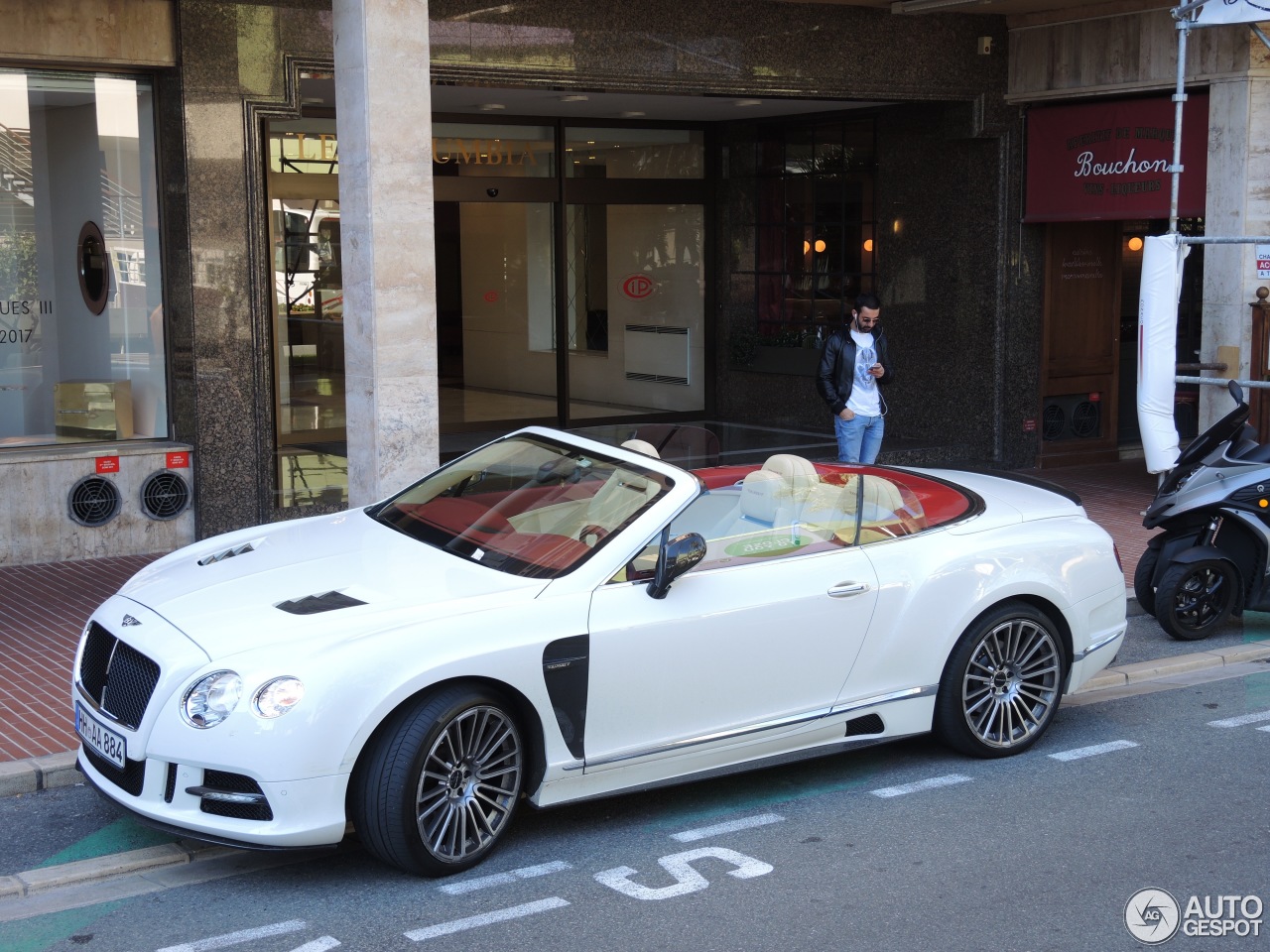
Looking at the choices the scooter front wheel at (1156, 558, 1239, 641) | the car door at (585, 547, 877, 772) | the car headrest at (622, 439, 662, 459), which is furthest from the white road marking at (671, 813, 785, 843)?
the scooter front wheel at (1156, 558, 1239, 641)

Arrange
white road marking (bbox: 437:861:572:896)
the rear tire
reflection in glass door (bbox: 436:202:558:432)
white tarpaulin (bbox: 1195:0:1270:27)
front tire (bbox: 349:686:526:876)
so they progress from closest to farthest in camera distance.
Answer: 1. front tire (bbox: 349:686:526:876)
2. white road marking (bbox: 437:861:572:896)
3. the rear tire
4. white tarpaulin (bbox: 1195:0:1270:27)
5. reflection in glass door (bbox: 436:202:558:432)

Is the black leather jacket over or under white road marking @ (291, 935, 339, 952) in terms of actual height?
over

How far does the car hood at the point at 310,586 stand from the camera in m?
5.08

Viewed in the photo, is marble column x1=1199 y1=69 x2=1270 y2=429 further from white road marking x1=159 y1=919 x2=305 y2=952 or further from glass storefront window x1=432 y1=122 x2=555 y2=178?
white road marking x1=159 y1=919 x2=305 y2=952

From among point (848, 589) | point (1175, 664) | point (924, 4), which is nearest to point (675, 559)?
point (848, 589)

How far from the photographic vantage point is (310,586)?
547 centimetres

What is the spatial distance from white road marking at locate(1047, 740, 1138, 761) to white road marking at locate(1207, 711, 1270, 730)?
1.94 ft

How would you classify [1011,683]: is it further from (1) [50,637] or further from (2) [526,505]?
(1) [50,637]

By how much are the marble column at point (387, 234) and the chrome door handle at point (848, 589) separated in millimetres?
4020

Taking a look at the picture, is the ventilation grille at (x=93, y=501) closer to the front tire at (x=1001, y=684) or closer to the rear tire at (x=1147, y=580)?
the front tire at (x=1001, y=684)

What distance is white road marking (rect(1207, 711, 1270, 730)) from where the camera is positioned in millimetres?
7047

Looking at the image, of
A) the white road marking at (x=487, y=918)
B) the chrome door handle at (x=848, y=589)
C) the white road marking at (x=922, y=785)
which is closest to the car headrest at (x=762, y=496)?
the chrome door handle at (x=848, y=589)

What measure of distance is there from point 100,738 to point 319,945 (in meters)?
1.24

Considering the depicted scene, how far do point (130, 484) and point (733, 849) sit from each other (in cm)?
681
